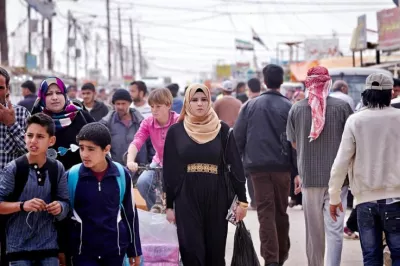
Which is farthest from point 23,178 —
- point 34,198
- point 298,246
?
point 298,246

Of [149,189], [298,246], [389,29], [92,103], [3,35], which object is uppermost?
[3,35]

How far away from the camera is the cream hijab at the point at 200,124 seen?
261 inches

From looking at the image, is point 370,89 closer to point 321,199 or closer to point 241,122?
point 321,199

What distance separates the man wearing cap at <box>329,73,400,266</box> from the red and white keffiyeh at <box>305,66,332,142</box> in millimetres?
1105

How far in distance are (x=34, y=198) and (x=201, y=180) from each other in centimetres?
163

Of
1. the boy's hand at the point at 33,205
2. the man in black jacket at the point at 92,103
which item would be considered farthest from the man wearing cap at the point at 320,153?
the man in black jacket at the point at 92,103

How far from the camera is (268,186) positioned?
8.48 meters

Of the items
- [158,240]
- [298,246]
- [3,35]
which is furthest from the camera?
[3,35]

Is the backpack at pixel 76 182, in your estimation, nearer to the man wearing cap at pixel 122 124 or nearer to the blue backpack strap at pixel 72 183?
the blue backpack strap at pixel 72 183

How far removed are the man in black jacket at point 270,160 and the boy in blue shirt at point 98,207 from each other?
2884mm

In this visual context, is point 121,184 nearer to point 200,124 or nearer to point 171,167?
point 171,167

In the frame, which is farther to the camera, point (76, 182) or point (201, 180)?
point (201, 180)

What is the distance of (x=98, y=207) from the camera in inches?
221

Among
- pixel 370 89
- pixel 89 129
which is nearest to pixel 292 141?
pixel 370 89
